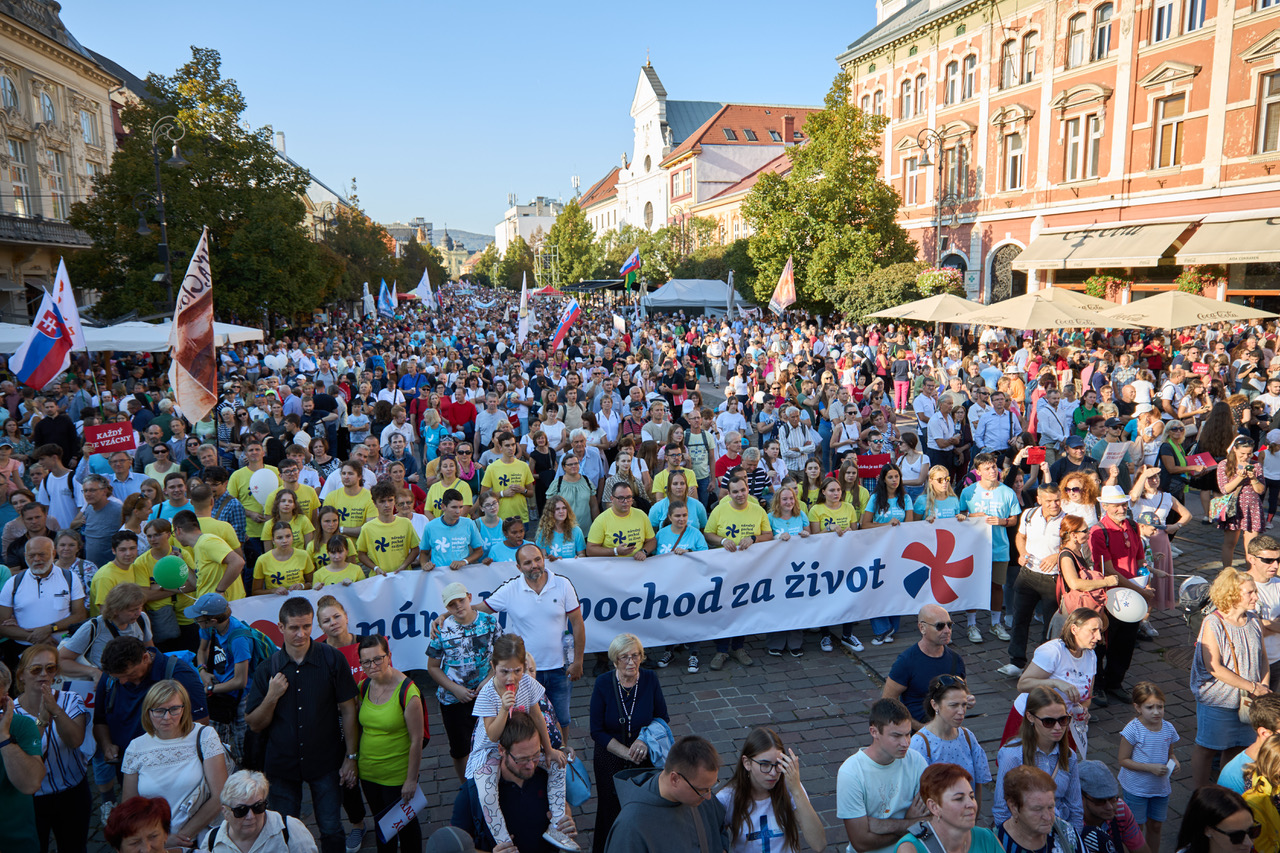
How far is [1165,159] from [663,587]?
26.5 metres

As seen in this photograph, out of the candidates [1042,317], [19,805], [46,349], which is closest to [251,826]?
[19,805]

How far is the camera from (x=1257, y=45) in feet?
70.8

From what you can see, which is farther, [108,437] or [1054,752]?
[108,437]

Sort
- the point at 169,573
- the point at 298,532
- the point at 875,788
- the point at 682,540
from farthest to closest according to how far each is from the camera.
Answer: the point at 682,540
the point at 298,532
the point at 169,573
the point at 875,788

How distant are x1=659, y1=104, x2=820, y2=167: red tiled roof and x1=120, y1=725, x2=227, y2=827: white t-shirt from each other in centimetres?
7012

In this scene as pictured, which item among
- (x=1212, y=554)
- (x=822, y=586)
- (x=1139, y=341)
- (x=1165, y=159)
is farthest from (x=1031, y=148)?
(x=822, y=586)

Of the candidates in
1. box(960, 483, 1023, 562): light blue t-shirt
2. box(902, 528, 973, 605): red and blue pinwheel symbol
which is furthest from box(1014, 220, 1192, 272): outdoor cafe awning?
box(902, 528, 973, 605): red and blue pinwheel symbol

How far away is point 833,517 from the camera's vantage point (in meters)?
7.33

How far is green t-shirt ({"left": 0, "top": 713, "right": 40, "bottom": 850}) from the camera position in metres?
3.79

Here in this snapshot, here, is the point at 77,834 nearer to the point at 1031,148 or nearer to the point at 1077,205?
the point at 1077,205

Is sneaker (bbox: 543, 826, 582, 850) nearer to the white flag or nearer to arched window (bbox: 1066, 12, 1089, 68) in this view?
the white flag

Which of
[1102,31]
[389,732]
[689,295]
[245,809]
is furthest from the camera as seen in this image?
[689,295]

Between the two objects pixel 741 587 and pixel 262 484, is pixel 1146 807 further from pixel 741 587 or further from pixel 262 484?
pixel 262 484

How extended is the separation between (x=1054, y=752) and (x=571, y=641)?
3053 millimetres
